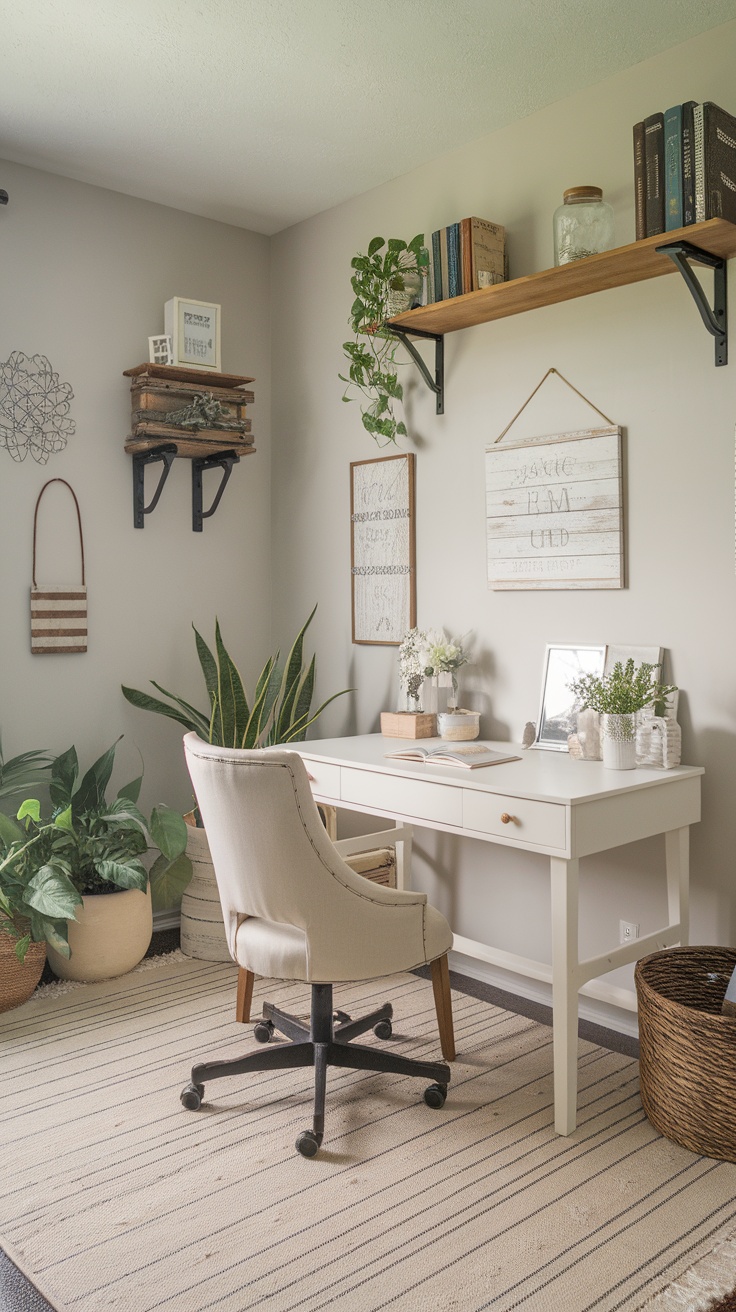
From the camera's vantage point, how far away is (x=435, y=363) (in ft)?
10.9

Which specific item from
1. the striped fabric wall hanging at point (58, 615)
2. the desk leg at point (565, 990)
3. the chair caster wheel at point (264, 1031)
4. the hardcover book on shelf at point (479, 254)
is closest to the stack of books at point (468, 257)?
the hardcover book on shelf at point (479, 254)

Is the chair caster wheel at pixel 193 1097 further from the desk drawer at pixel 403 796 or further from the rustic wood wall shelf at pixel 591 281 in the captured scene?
the rustic wood wall shelf at pixel 591 281

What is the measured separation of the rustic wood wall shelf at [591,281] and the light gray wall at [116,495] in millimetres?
1084

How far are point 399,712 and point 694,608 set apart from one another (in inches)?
41.0

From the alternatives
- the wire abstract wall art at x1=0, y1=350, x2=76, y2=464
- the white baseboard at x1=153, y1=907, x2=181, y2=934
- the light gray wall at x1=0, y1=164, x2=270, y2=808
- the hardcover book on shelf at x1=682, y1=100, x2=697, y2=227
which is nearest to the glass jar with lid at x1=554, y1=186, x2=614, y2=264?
the hardcover book on shelf at x1=682, y1=100, x2=697, y2=227

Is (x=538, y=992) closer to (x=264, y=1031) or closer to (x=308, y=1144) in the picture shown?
(x=264, y=1031)

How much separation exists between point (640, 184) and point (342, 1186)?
7.94 ft

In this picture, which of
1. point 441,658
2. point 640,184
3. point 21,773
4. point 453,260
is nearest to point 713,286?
Result: point 640,184

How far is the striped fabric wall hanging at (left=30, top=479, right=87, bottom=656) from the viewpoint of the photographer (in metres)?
3.39

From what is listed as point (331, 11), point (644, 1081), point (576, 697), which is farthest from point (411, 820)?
point (331, 11)

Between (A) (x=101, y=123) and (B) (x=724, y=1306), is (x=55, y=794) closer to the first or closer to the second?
(A) (x=101, y=123)

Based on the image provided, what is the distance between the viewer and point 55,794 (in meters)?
3.30

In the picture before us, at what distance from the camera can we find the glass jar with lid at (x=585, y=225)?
2621 millimetres

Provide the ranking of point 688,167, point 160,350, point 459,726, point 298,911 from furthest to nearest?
point 160,350, point 459,726, point 688,167, point 298,911
